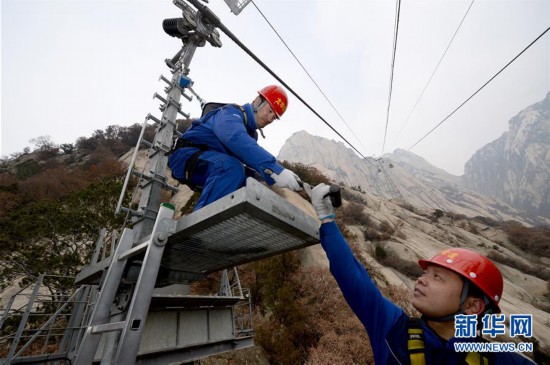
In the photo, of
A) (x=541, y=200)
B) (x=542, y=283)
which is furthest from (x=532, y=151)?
(x=542, y=283)

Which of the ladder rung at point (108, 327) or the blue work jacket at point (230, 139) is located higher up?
the blue work jacket at point (230, 139)

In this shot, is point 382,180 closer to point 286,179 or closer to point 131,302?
point 286,179

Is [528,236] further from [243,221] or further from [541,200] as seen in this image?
[541,200]

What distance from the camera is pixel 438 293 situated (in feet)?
7.47

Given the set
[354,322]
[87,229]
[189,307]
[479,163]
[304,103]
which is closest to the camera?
[304,103]

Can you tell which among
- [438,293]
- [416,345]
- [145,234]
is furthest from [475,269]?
[145,234]

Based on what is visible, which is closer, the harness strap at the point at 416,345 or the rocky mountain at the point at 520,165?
the harness strap at the point at 416,345

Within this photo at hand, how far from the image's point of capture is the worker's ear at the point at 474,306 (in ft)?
7.64

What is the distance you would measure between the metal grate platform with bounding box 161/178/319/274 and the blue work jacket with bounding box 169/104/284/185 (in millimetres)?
507

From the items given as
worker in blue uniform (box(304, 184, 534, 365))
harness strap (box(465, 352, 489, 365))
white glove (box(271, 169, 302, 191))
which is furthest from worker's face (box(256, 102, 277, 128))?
harness strap (box(465, 352, 489, 365))

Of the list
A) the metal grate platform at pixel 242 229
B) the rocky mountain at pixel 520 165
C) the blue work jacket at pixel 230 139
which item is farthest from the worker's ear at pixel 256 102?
the rocky mountain at pixel 520 165

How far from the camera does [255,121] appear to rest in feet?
10.4

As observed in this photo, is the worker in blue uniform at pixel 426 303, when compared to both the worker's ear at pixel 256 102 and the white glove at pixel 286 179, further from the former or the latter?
the worker's ear at pixel 256 102

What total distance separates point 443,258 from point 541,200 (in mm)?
139814
